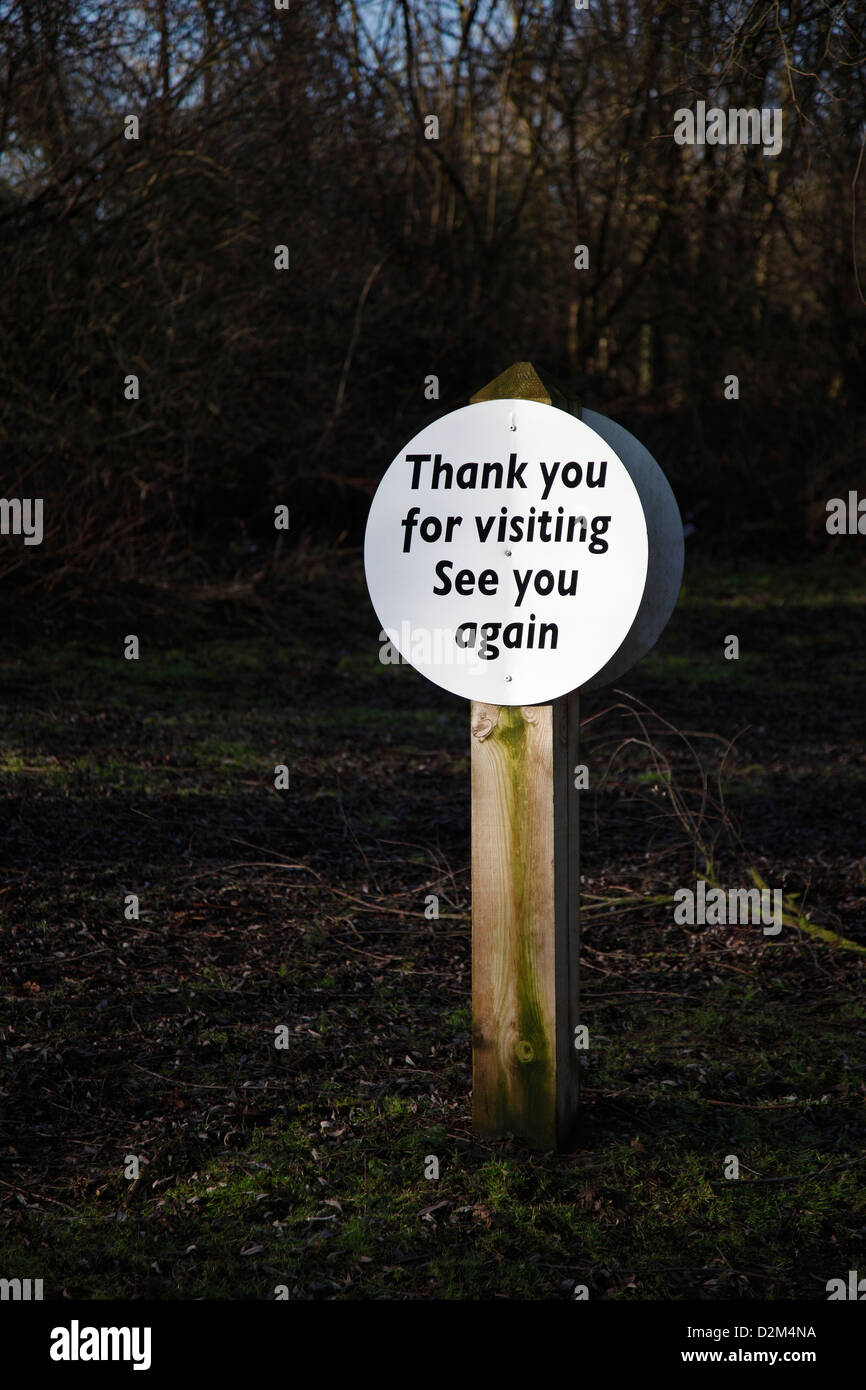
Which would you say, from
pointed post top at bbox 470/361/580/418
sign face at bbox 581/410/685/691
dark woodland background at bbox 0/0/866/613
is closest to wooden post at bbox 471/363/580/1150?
pointed post top at bbox 470/361/580/418

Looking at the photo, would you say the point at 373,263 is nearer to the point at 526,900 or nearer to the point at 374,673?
the point at 374,673

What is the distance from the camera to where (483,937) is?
10.4ft

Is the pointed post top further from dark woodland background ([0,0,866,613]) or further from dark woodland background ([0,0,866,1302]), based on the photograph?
dark woodland background ([0,0,866,613])

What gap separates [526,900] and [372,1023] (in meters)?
1.22

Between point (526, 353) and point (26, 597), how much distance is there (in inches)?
304

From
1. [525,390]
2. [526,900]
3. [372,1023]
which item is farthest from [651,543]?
[372,1023]

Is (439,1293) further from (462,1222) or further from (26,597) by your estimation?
(26,597)

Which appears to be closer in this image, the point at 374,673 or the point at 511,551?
the point at 511,551

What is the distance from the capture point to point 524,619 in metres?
3.07

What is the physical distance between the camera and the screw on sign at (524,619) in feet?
9.91

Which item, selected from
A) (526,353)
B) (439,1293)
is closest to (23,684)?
(439,1293)

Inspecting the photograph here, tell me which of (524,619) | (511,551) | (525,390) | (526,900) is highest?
(525,390)

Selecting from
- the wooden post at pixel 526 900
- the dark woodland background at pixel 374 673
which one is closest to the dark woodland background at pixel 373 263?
the dark woodland background at pixel 374 673

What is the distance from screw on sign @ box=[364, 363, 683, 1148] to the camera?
3.02 metres
